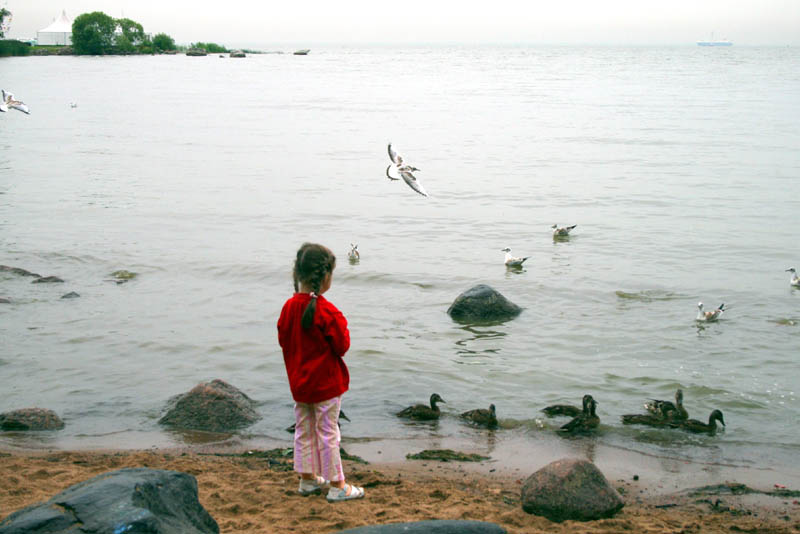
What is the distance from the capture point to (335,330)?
576 centimetres

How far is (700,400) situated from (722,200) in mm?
15153

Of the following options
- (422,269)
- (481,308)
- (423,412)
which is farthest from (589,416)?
(422,269)

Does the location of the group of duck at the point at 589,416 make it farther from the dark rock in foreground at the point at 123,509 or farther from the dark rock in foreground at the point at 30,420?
the dark rock in foreground at the point at 123,509

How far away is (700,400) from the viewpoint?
9.76 metres

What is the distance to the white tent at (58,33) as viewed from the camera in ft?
513

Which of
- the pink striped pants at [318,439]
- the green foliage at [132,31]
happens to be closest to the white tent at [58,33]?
the green foliage at [132,31]

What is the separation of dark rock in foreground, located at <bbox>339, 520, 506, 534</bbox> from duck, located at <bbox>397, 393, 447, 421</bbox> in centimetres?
401

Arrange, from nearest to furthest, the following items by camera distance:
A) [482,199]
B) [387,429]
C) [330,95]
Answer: [387,429] < [482,199] < [330,95]

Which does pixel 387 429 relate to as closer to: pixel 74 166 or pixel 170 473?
pixel 170 473

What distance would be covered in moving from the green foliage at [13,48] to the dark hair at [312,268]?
135 metres

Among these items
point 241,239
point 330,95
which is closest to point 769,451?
point 241,239

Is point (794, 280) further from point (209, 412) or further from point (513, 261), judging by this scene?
point (209, 412)

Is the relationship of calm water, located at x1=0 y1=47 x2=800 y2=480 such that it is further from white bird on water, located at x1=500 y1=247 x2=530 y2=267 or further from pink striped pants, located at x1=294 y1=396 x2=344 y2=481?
pink striped pants, located at x1=294 y1=396 x2=344 y2=481

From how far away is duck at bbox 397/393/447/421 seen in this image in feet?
29.4
